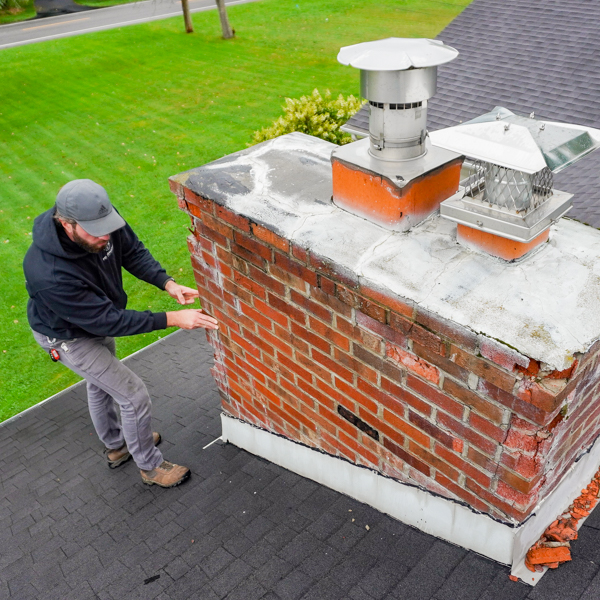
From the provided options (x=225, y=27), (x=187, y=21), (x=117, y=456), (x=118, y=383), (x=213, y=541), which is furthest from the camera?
(x=187, y=21)

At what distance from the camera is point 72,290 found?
3.38 meters

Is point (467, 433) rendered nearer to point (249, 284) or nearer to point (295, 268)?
point (295, 268)

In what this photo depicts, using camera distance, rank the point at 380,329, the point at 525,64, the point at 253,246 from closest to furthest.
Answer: the point at 380,329, the point at 253,246, the point at 525,64

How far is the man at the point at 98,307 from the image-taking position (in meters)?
3.33

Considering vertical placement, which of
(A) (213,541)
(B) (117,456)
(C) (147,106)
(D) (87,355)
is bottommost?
(C) (147,106)

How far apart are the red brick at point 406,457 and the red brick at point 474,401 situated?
495 millimetres

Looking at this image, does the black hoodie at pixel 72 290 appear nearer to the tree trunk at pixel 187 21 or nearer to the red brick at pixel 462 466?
the red brick at pixel 462 466

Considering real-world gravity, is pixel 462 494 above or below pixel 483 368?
below

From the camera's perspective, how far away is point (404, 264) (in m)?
2.10

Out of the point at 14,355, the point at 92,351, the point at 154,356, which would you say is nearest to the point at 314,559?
the point at 92,351

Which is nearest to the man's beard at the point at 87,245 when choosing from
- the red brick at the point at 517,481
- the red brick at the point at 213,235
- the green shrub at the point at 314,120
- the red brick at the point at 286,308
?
the red brick at the point at 213,235

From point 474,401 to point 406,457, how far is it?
60 centimetres

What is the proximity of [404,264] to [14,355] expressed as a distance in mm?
9198

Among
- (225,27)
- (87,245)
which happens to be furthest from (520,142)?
(225,27)
